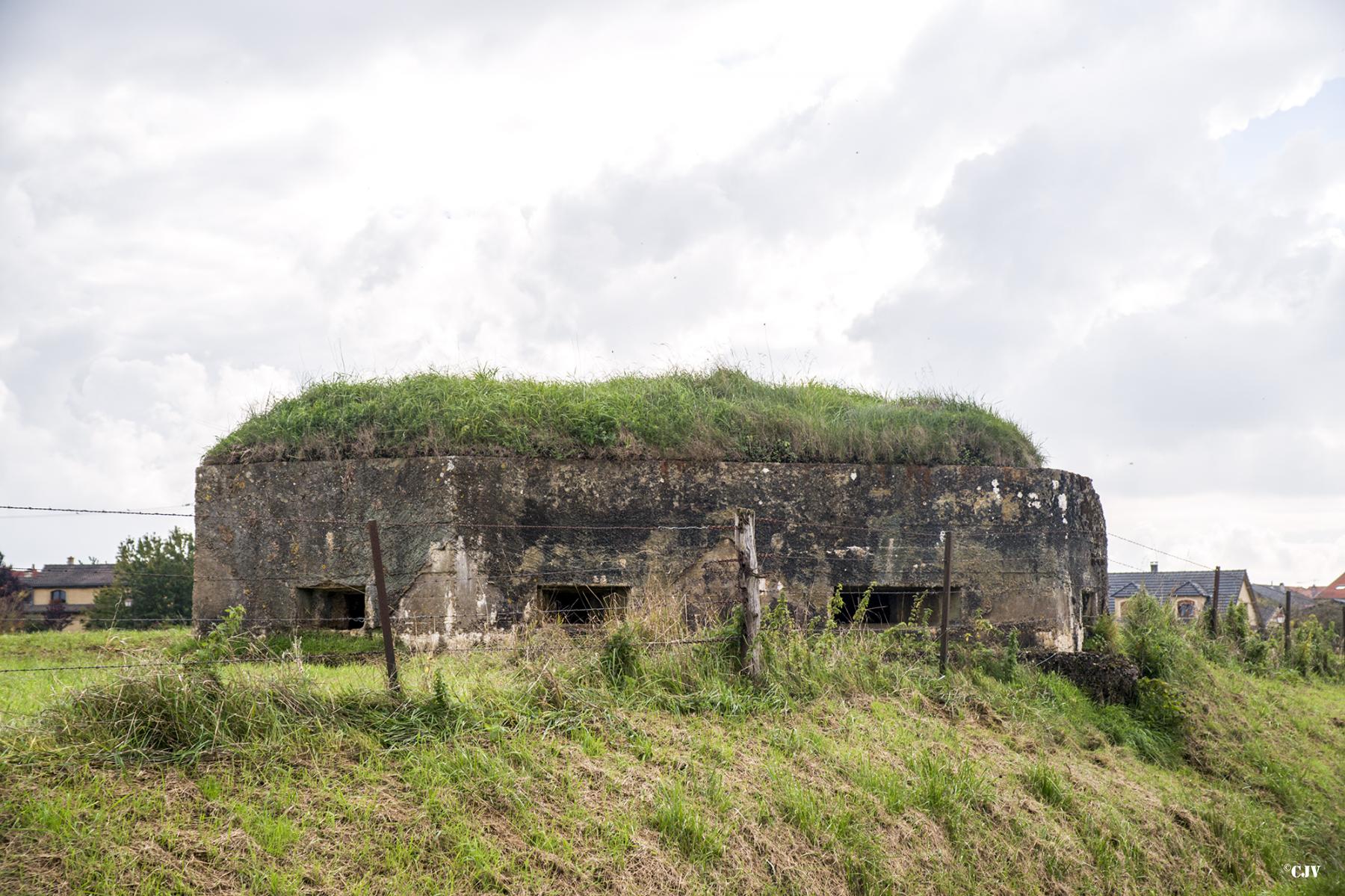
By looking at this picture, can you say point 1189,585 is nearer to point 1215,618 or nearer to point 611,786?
point 1215,618

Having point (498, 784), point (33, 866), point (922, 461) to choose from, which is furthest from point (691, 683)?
point (922, 461)

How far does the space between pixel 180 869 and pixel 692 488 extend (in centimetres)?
571

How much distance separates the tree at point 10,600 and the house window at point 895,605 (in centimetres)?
1439

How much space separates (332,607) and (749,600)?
181 inches

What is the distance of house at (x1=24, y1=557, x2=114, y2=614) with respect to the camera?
104 ft

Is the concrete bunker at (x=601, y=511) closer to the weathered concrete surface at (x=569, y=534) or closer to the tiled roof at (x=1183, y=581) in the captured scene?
the weathered concrete surface at (x=569, y=534)

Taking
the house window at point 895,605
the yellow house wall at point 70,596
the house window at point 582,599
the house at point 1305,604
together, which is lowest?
the house at point 1305,604

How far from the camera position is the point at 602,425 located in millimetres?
9242

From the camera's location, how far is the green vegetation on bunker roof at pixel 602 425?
29.2 ft

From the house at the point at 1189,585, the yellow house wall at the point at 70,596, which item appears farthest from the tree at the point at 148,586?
the house at the point at 1189,585

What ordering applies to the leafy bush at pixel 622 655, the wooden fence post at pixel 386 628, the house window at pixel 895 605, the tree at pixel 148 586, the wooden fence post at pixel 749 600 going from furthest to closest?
the tree at pixel 148 586
the house window at pixel 895 605
the wooden fence post at pixel 749 600
the leafy bush at pixel 622 655
the wooden fence post at pixel 386 628

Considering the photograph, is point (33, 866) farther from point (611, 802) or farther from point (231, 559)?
point (231, 559)

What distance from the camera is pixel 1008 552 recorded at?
9.95m

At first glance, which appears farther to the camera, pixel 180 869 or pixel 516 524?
pixel 516 524
